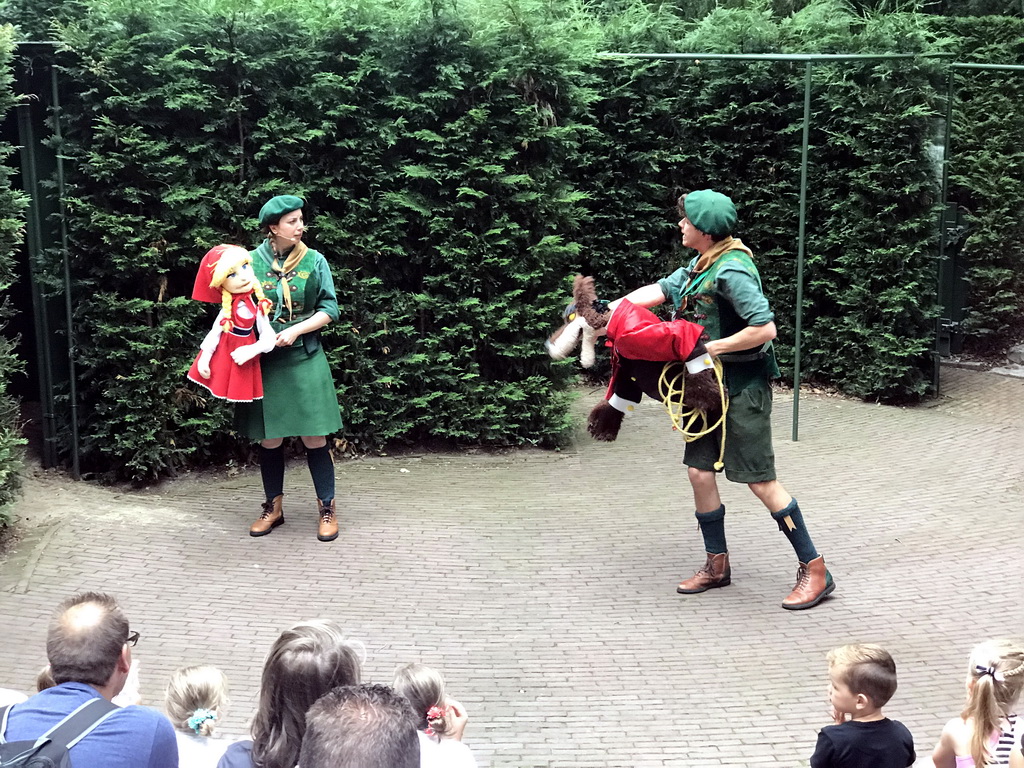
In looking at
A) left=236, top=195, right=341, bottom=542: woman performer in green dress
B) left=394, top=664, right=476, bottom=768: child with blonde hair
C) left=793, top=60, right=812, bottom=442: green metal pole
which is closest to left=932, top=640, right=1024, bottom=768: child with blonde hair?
left=394, top=664, right=476, bottom=768: child with blonde hair

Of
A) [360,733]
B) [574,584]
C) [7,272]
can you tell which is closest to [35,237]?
[7,272]

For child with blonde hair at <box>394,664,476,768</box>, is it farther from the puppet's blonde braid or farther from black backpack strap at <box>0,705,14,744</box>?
the puppet's blonde braid

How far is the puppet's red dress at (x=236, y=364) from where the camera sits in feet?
20.4

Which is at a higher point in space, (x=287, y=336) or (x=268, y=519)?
(x=287, y=336)

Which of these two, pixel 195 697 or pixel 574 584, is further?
pixel 574 584

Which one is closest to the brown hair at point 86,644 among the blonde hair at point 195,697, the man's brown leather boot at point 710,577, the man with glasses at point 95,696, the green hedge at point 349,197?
the man with glasses at point 95,696

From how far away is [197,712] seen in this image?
3.15m

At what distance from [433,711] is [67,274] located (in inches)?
207

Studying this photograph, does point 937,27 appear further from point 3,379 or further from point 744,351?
point 3,379

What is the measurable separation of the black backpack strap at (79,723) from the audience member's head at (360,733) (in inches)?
25.6

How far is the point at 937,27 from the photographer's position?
12.8 meters

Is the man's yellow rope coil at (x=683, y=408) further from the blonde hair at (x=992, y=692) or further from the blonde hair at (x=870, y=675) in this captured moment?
the blonde hair at (x=992, y=692)

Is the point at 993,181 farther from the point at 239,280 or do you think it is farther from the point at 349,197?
the point at 239,280

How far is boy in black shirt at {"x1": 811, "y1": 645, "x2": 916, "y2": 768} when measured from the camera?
10.8 feet
